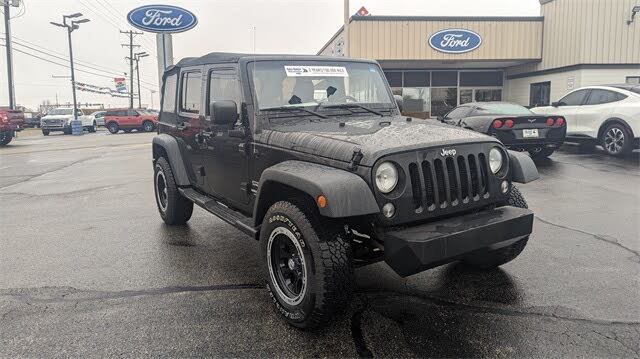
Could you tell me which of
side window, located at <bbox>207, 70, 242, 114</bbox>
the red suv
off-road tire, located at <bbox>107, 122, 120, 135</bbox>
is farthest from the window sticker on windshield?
off-road tire, located at <bbox>107, 122, 120, 135</bbox>

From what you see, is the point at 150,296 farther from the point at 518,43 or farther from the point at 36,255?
the point at 518,43

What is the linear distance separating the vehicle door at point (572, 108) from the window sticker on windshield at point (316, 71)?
8.86 meters

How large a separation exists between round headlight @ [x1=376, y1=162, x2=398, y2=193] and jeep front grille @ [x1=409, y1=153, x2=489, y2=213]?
12 centimetres

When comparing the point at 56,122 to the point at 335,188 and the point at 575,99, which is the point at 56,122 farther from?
the point at 335,188

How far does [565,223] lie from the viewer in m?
5.55

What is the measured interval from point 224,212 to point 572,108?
9986 millimetres

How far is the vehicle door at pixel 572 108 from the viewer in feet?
36.3

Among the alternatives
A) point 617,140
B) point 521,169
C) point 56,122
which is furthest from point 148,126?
point 521,169

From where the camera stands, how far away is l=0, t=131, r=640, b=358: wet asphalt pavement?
2.89m

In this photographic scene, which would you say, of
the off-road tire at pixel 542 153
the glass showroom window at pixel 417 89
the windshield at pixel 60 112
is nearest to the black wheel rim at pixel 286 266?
the off-road tire at pixel 542 153

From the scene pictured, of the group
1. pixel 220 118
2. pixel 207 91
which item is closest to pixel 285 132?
pixel 220 118

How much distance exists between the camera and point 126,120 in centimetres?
3344

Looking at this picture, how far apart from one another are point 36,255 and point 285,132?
3173mm

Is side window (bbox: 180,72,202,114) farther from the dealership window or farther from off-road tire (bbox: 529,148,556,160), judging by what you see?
the dealership window
